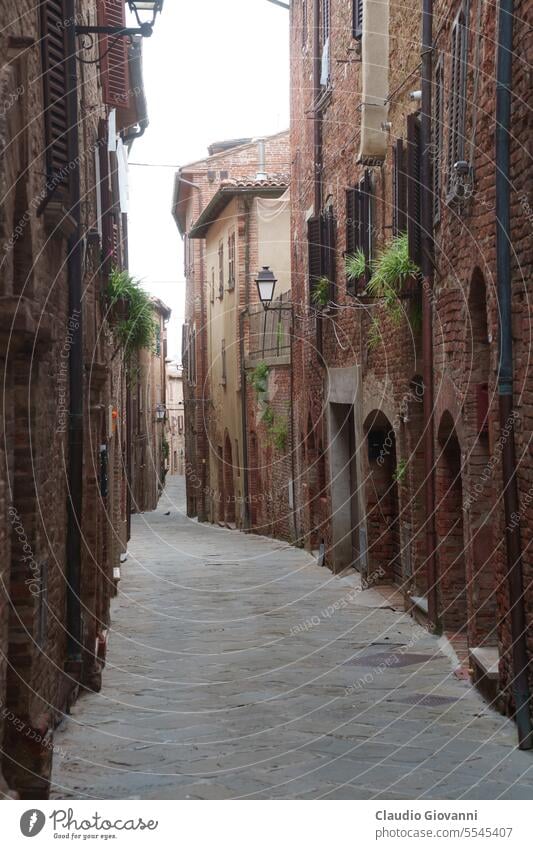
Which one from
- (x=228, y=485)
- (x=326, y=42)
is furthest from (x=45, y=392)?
(x=228, y=485)

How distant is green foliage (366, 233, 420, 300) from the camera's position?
1250cm

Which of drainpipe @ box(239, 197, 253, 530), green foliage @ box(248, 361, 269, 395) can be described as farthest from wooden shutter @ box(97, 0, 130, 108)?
drainpipe @ box(239, 197, 253, 530)

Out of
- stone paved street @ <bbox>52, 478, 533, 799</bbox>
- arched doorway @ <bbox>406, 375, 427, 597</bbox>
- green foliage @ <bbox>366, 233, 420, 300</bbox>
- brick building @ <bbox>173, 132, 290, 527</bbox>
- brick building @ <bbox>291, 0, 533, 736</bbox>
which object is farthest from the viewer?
brick building @ <bbox>173, 132, 290, 527</bbox>

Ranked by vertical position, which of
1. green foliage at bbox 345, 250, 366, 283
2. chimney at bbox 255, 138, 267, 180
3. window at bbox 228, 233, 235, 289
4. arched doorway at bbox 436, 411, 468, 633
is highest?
chimney at bbox 255, 138, 267, 180

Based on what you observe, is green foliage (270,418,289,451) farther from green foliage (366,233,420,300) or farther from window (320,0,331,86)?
green foliage (366,233,420,300)

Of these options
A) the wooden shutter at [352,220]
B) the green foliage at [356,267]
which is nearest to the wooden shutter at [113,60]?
the wooden shutter at [352,220]

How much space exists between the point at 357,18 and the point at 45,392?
9.23 m

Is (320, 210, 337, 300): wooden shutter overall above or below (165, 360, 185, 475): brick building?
above

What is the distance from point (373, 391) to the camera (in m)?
15.3

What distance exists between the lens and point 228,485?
3400 centimetres

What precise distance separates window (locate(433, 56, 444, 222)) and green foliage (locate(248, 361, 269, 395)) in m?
15.1

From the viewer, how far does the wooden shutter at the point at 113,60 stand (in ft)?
47.6

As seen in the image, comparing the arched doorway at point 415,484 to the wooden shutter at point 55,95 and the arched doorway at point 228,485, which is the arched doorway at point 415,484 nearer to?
the wooden shutter at point 55,95
